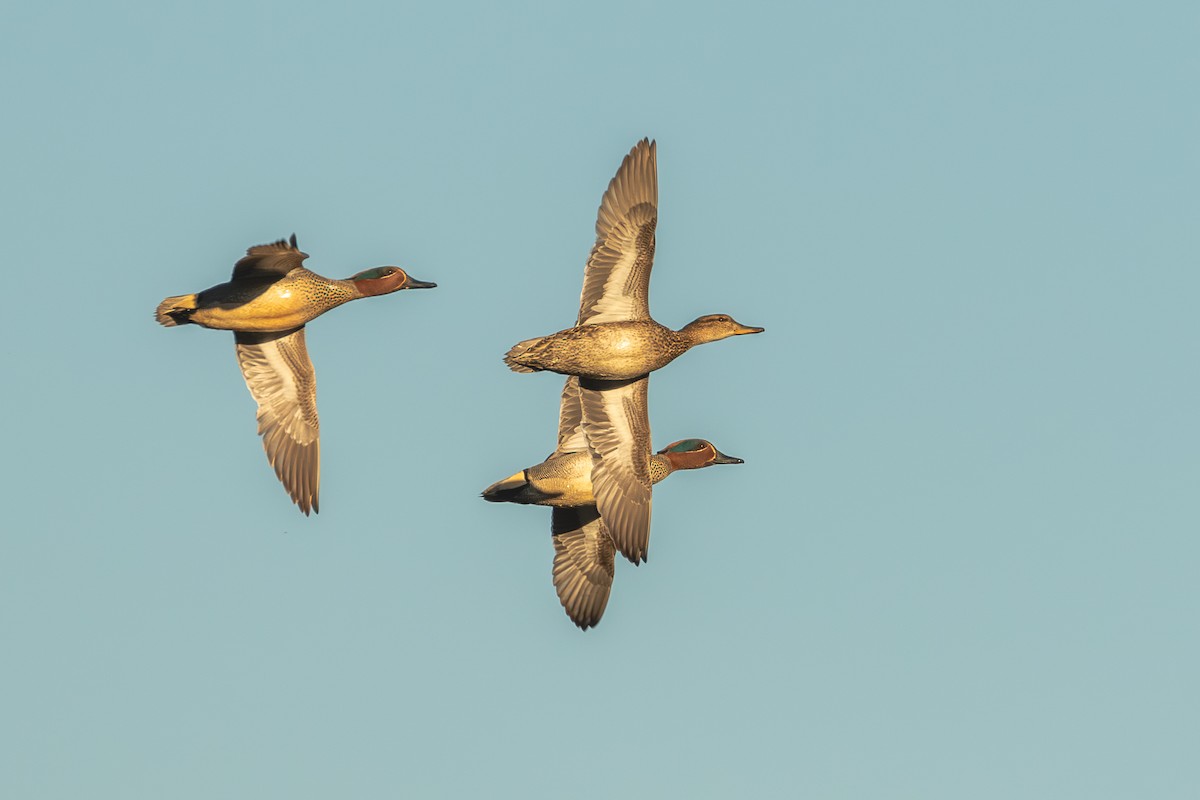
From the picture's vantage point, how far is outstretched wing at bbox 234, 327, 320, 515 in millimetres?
26594

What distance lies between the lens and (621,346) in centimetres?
2353

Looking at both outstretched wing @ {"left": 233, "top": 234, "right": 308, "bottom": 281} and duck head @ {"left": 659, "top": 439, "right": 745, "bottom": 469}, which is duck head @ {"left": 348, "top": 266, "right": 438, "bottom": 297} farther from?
duck head @ {"left": 659, "top": 439, "right": 745, "bottom": 469}

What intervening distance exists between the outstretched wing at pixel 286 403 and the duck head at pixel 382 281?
1246 mm

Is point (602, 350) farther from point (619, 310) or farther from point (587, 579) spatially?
point (587, 579)

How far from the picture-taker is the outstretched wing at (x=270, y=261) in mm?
23422

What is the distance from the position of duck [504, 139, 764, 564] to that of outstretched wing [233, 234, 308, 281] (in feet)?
8.51

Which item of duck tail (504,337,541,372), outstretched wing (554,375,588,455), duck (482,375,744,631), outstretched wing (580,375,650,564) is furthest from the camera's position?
duck (482,375,744,631)

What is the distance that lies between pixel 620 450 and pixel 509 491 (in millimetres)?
1809

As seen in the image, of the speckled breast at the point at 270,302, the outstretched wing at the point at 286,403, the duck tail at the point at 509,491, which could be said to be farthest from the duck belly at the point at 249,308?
the duck tail at the point at 509,491

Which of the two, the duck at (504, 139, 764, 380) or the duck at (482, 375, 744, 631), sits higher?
the duck at (504, 139, 764, 380)

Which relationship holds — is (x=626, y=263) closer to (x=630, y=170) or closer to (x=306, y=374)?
(x=630, y=170)

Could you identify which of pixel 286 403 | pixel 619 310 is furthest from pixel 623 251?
pixel 286 403

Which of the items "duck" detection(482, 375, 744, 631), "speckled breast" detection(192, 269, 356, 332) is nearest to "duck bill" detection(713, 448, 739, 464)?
"duck" detection(482, 375, 744, 631)

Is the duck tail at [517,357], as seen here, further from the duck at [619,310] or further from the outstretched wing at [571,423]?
the outstretched wing at [571,423]
